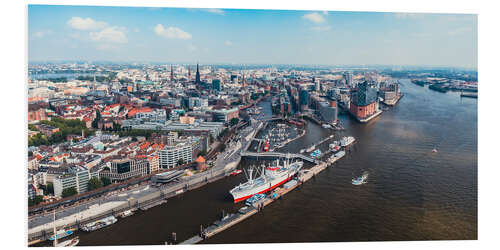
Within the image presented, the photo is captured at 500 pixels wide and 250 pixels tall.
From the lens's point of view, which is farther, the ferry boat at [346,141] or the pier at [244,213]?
the ferry boat at [346,141]

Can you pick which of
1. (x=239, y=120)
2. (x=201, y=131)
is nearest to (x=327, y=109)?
(x=239, y=120)

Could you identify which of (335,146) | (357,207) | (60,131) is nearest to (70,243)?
(357,207)

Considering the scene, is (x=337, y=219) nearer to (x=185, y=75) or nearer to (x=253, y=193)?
(x=253, y=193)

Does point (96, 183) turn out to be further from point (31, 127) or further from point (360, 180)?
point (360, 180)

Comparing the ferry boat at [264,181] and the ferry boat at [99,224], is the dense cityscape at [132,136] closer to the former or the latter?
the ferry boat at [99,224]

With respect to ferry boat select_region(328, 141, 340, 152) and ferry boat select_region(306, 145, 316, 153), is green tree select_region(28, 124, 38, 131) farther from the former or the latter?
ferry boat select_region(328, 141, 340, 152)

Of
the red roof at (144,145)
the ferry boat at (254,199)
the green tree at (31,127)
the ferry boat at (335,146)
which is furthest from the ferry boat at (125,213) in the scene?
the ferry boat at (335,146)

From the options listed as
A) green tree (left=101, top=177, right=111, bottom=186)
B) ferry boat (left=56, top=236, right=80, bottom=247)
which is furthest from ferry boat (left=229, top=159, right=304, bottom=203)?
ferry boat (left=56, top=236, right=80, bottom=247)
